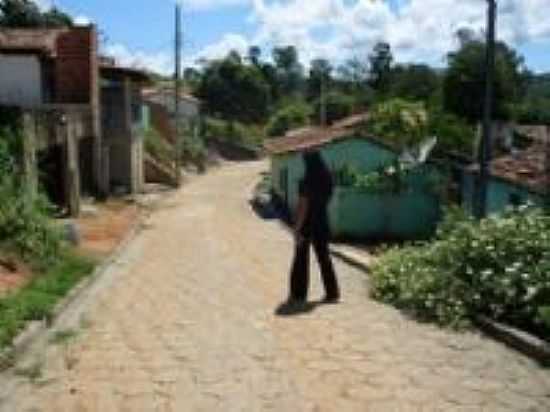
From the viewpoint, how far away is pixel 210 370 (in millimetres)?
9367

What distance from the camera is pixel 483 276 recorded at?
1209cm

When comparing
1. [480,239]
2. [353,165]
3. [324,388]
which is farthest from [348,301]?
[353,165]

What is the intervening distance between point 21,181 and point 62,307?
310 inches

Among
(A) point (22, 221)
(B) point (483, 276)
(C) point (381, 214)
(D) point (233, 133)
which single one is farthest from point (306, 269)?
(D) point (233, 133)

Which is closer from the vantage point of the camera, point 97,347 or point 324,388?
point 324,388

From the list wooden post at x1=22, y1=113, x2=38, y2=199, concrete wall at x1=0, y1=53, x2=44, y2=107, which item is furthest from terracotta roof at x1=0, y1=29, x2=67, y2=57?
wooden post at x1=22, y1=113, x2=38, y2=199

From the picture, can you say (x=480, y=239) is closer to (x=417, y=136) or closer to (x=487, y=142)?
(x=487, y=142)

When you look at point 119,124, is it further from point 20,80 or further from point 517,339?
point 517,339

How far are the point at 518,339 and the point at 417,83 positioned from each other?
231ft

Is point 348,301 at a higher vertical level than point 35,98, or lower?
lower

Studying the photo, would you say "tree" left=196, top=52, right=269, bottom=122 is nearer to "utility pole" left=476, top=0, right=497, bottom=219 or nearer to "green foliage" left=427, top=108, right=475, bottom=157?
"green foliage" left=427, top=108, right=475, bottom=157

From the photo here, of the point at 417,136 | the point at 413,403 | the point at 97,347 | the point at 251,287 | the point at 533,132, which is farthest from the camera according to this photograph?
the point at 533,132

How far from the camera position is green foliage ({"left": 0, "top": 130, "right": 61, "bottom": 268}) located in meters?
16.7

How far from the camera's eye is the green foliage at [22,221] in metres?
16.7
